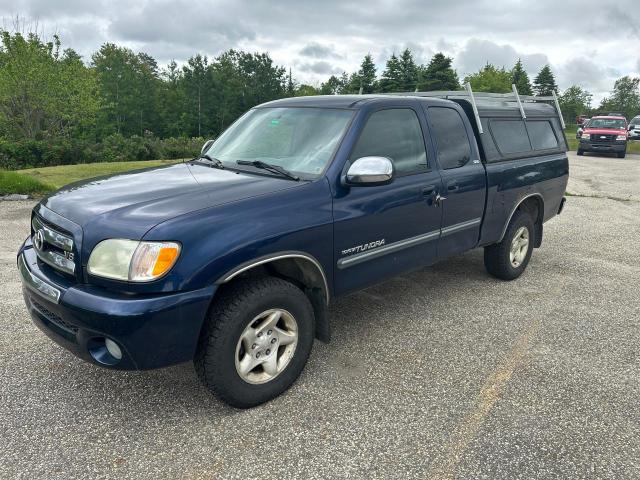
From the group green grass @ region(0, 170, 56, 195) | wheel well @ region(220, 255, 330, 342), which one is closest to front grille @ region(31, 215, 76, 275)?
wheel well @ region(220, 255, 330, 342)

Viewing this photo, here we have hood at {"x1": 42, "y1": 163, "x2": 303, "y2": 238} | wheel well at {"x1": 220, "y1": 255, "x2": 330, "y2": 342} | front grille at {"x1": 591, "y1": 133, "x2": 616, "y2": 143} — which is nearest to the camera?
hood at {"x1": 42, "y1": 163, "x2": 303, "y2": 238}

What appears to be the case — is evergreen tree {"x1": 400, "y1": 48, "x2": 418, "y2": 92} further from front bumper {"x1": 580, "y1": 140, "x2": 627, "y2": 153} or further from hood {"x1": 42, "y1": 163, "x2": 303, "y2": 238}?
hood {"x1": 42, "y1": 163, "x2": 303, "y2": 238}

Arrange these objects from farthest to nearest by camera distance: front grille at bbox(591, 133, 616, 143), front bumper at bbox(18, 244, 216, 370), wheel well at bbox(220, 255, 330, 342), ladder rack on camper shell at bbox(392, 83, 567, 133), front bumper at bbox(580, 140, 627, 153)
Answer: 1. front grille at bbox(591, 133, 616, 143)
2. front bumper at bbox(580, 140, 627, 153)
3. ladder rack on camper shell at bbox(392, 83, 567, 133)
4. wheel well at bbox(220, 255, 330, 342)
5. front bumper at bbox(18, 244, 216, 370)

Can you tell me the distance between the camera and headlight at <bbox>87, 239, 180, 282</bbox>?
2547 millimetres

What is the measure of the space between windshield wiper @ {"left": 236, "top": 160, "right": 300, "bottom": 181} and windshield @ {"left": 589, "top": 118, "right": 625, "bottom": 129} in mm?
23789

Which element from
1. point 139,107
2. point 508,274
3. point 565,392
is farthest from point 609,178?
point 139,107

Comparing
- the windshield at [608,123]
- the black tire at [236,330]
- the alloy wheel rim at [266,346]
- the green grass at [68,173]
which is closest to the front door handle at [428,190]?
the black tire at [236,330]

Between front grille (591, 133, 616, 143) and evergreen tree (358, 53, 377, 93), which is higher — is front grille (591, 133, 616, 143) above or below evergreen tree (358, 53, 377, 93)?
below

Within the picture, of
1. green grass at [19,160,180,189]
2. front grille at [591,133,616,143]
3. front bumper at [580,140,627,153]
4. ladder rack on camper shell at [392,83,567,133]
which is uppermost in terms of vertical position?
ladder rack on camper shell at [392,83,567,133]

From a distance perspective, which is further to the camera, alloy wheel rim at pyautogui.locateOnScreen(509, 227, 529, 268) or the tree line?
the tree line

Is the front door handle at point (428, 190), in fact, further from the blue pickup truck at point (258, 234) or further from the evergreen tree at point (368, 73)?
the evergreen tree at point (368, 73)

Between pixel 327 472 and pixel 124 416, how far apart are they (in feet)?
4.14

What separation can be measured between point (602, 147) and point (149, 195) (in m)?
23.6

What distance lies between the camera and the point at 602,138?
22.1 metres
